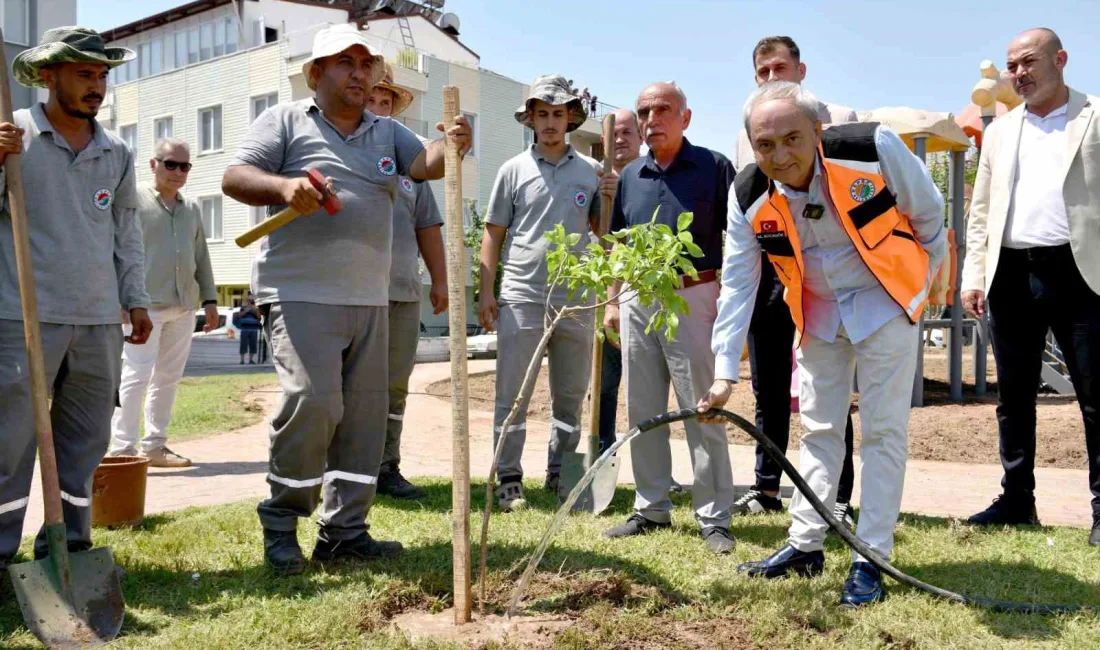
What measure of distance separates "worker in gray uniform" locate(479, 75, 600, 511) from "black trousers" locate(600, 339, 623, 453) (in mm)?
930

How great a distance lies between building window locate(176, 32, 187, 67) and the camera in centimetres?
3819

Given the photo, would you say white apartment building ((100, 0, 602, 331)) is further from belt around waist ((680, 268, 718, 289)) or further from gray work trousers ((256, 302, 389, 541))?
gray work trousers ((256, 302, 389, 541))

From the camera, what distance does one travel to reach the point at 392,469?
20.2 feet

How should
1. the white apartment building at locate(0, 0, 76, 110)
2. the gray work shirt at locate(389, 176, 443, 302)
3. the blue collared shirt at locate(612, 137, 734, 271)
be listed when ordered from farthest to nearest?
the white apartment building at locate(0, 0, 76, 110) < the gray work shirt at locate(389, 176, 443, 302) < the blue collared shirt at locate(612, 137, 734, 271)

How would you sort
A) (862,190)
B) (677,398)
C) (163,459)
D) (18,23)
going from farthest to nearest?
(18,23)
(163,459)
(677,398)
(862,190)

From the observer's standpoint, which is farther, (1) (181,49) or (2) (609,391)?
(1) (181,49)

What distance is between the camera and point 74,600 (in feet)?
11.5

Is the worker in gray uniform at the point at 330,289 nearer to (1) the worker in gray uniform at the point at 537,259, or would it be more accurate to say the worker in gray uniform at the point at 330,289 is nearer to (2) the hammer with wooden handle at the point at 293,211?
(2) the hammer with wooden handle at the point at 293,211

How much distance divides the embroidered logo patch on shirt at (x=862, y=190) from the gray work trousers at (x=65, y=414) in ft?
10.4

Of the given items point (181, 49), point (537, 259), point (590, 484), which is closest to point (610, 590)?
point (590, 484)

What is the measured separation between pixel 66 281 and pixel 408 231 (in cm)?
245

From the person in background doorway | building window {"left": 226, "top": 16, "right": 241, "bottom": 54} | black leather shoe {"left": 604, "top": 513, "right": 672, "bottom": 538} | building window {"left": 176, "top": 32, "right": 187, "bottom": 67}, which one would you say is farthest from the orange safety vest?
building window {"left": 176, "top": 32, "right": 187, "bottom": 67}

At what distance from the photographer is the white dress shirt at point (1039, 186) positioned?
497 cm

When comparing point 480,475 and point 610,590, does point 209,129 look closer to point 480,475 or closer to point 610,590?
point 480,475
